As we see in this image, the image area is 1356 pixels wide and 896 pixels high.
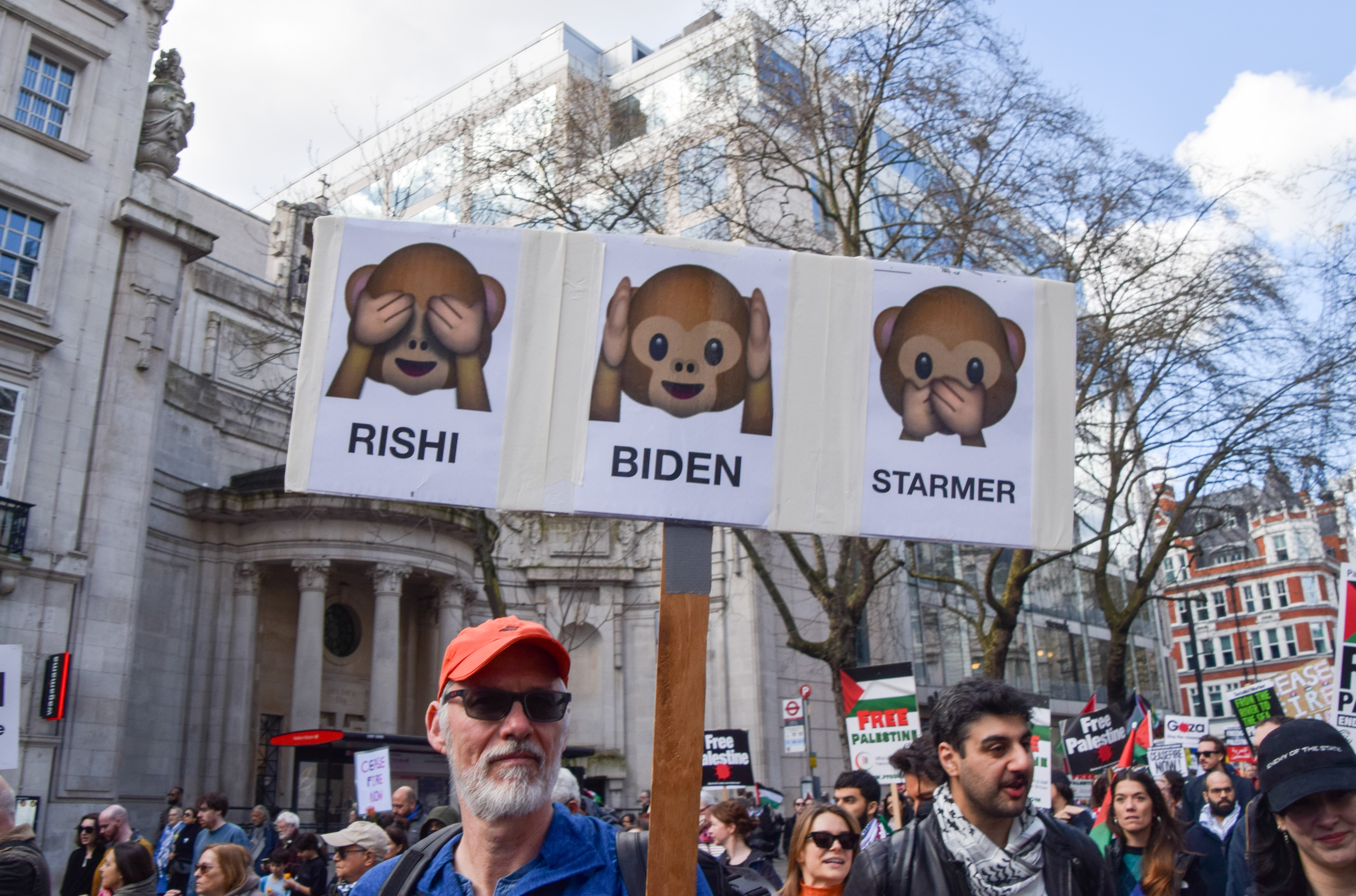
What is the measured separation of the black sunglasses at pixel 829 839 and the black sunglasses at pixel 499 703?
2.86m

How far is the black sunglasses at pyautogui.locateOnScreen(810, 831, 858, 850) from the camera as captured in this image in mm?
4918

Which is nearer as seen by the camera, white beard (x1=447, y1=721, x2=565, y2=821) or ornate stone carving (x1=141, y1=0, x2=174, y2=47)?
white beard (x1=447, y1=721, x2=565, y2=821)

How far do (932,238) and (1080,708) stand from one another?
38.6 meters

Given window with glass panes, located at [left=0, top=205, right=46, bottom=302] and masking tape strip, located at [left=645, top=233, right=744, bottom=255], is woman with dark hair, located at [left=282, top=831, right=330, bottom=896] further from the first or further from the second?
window with glass panes, located at [left=0, top=205, right=46, bottom=302]

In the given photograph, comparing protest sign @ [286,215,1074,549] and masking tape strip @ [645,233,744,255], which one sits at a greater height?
masking tape strip @ [645,233,744,255]

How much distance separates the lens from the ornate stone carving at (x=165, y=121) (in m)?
23.9

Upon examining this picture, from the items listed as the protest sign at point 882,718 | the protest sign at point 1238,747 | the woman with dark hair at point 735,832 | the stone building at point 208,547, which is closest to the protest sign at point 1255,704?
the protest sign at point 1238,747

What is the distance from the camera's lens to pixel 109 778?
20.3m

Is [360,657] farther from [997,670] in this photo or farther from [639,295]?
[639,295]

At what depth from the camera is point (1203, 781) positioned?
30.2ft

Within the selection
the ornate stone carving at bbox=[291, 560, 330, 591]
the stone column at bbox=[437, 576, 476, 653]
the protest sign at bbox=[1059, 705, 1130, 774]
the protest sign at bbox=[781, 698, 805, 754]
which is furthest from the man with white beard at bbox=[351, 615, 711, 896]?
the stone column at bbox=[437, 576, 476, 653]

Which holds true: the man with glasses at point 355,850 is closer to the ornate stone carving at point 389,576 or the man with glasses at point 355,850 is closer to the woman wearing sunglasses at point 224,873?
the woman wearing sunglasses at point 224,873

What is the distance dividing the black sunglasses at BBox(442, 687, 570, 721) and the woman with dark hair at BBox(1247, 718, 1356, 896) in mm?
2025

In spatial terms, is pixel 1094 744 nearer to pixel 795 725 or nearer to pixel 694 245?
pixel 795 725
